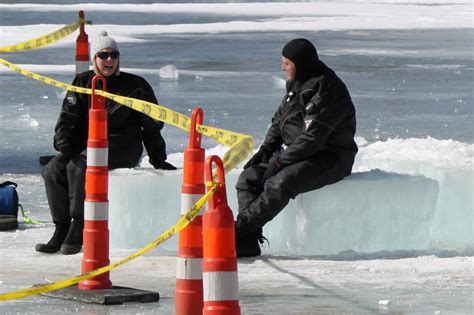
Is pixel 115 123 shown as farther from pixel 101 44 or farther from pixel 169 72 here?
pixel 169 72

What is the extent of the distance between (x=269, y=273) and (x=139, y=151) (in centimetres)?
168

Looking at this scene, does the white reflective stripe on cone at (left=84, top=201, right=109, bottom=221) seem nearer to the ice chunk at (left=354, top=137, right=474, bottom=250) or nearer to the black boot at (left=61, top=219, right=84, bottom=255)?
the black boot at (left=61, top=219, right=84, bottom=255)

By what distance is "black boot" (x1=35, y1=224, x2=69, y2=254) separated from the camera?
406 inches

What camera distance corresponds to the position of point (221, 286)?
6.59m

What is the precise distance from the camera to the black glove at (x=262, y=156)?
10109 mm

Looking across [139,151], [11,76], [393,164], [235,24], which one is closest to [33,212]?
[139,151]

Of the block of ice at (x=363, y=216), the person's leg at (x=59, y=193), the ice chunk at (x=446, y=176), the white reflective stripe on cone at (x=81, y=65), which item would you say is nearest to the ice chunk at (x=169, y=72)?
the white reflective stripe on cone at (x=81, y=65)

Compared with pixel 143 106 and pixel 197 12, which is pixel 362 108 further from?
pixel 197 12

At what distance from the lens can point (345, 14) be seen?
125 feet

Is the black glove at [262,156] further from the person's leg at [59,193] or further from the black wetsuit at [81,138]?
the person's leg at [59,193]

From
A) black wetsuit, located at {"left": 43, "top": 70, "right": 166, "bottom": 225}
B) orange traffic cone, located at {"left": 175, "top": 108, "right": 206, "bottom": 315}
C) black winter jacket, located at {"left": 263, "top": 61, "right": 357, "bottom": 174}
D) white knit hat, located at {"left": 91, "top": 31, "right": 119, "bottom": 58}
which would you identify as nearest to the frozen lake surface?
black wetsuit, located at {"left": 43, "top": 70, "right": 166, "bottom": 225}

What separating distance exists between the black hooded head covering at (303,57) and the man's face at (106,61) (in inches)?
47.1

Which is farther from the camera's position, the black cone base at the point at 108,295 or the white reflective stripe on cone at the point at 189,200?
the black cone base at the point at 108,295

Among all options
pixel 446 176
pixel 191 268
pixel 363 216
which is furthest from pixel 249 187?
pixel 191 268
